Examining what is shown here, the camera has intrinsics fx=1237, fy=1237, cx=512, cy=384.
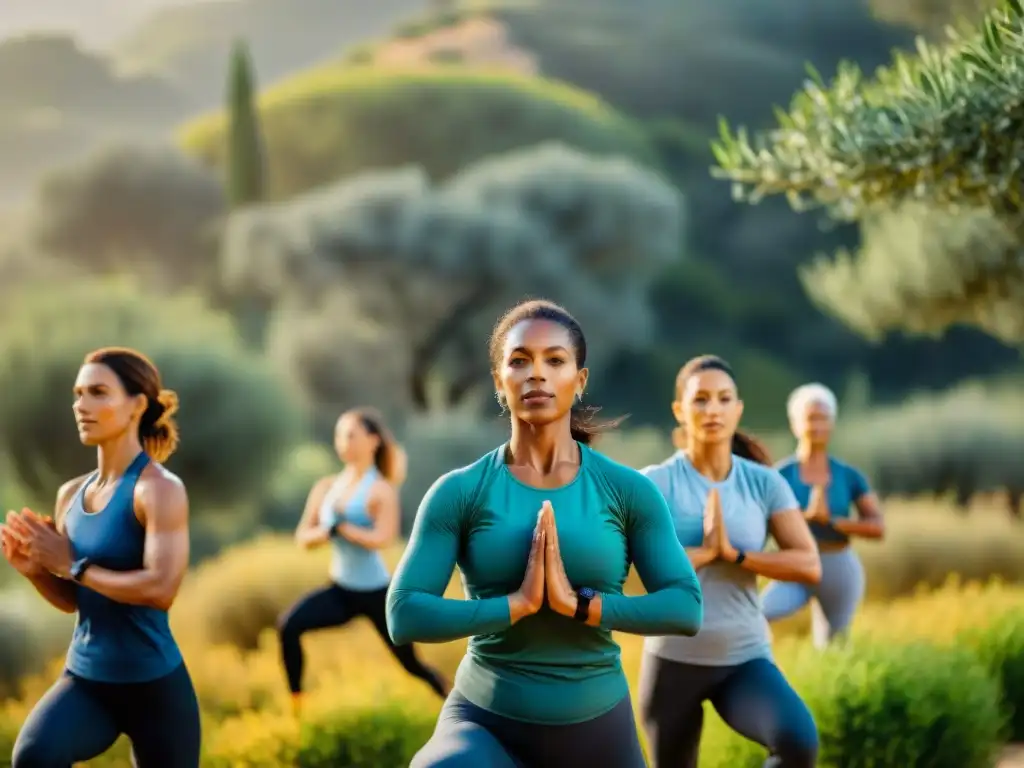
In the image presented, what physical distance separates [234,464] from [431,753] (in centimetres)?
928

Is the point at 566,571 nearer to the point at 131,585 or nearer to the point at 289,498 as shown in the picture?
the point at 131,585

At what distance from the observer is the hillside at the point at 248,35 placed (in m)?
37.4

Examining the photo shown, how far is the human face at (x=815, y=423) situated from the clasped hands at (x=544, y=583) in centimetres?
373

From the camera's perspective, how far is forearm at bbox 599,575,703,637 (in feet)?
8.55

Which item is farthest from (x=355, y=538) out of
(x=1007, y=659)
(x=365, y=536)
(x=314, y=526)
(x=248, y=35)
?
(x=248, y=35)

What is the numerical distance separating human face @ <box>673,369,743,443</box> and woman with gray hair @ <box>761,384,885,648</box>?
1926 mm

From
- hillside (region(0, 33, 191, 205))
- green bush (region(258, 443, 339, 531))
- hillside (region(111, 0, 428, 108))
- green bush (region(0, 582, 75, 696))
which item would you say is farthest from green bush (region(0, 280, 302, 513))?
hillside (region(111, 0, 428, 108))

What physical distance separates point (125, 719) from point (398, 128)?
3408 centimetres

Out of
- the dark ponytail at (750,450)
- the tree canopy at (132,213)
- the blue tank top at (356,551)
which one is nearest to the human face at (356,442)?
the blue tank top at (356,551)

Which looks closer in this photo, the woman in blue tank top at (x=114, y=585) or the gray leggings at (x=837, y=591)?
the woman in blue tank top at (x=114, y=585)

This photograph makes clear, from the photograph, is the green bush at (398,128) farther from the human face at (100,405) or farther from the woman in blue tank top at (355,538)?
the human face at (100,405)

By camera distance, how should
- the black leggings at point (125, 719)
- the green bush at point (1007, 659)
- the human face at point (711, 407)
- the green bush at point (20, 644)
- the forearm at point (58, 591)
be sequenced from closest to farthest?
the black leggings at point (125, 719) → the forearm at point (58, 591) → the human face at point (711, 407) → the green bush at point (1007, 659) → the green bush at point (20, 644)

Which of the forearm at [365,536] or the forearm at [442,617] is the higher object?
the forearm at [365,536]

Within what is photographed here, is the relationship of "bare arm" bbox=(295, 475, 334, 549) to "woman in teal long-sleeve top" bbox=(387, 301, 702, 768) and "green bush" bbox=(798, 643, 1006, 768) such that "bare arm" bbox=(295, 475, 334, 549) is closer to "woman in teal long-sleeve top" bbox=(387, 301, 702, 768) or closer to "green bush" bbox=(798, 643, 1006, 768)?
"green bush" bbox=(798, 643, 1006, 768)
